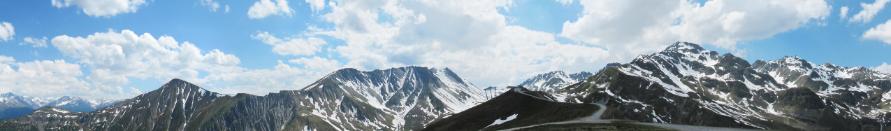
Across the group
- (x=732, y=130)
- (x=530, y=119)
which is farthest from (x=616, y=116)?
(x=732, y=130)

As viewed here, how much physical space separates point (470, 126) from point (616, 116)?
40.1 metres

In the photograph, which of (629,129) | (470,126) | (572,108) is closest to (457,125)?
(470,126)

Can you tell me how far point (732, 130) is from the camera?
329 ft

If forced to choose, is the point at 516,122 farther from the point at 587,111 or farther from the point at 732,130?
the point at 732,130

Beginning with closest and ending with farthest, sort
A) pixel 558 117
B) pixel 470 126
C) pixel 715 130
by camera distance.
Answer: pixel 715 130 → pixel 558 117 → pixel 470 126

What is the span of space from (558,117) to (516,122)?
11.2 m

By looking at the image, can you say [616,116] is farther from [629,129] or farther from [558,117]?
[629,129]

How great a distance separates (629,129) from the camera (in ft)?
322

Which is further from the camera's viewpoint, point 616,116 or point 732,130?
point 616,116

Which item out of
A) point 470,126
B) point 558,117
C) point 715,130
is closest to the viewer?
point 715,130

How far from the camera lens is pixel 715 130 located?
9750 centimetres

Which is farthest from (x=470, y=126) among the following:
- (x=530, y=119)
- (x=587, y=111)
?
(x=587, y=111)

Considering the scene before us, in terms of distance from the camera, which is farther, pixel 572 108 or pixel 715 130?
pixel 572 108

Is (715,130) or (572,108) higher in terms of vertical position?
(572,108)
